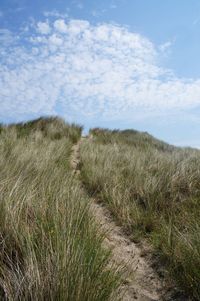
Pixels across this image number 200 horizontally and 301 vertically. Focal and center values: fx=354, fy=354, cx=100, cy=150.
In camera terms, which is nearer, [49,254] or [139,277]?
[49,254]

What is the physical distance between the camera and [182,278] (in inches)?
91.4

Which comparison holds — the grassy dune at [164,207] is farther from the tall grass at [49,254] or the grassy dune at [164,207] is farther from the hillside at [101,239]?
the tall grass at [49,254]

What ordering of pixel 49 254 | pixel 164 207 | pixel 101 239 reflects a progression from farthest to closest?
pixel 164 207 < pixel 101 239 < pixel 49 254

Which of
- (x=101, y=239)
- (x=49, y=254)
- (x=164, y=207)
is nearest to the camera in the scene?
(x=49, y=254)

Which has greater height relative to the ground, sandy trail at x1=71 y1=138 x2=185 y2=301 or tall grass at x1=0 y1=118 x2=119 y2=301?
tall grass at x1=0 y1=118 x2=119 y2=301

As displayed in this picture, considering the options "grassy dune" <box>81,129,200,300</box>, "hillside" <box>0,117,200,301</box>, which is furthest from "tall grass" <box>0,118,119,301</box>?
"grassy dune" <box>81,129,200,300</box>

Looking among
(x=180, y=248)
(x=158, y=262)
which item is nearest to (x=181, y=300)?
(x=180, y=248)

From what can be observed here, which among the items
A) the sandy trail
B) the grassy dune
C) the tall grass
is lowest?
Result: the sandy trail

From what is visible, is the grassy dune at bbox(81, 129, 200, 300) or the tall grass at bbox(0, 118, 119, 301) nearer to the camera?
the tall grass at bbox(0, 118, 119, 301)

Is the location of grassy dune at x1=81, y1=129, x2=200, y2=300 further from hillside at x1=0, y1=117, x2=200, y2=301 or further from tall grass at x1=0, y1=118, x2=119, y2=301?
tall grass at x1=0, y1=118, x2=119, y2=301

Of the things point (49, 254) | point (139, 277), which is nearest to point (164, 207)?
point (139, 277)

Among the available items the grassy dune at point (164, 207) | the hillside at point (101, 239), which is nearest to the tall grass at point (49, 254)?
the hillside at point (101, 239)

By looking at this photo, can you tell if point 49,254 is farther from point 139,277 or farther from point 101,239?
point 139,277

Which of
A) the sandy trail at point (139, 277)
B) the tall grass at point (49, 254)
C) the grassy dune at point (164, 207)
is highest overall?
the grassy dune at point (164, 207)
